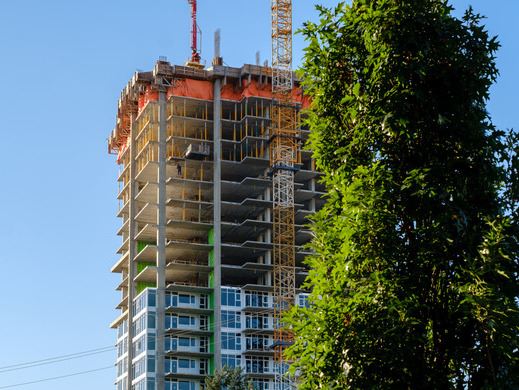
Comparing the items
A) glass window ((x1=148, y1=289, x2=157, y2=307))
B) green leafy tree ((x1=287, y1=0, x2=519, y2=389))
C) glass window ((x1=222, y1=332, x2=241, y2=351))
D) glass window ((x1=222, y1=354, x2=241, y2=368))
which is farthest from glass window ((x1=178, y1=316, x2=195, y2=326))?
green leafy tree ((x1=287, y1=0, x2=519, y2=389))

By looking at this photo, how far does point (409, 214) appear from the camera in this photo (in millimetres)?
37062

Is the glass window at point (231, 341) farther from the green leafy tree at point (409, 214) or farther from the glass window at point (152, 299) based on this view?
the green leafy tree at point (409, 214)

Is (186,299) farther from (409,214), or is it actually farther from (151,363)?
(409,214)

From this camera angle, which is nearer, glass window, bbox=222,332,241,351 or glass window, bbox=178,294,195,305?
glass window, bbox=222,332,241,351

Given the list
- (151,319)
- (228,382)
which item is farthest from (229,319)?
(228,382)

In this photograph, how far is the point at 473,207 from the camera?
37.1 m

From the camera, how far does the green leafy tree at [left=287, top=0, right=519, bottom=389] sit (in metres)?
35.7

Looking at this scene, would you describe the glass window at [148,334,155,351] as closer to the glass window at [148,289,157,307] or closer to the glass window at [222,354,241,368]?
the glass window at [148,289,157,307]

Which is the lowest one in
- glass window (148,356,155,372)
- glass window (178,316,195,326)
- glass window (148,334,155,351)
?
glass window (148,356,155,372)

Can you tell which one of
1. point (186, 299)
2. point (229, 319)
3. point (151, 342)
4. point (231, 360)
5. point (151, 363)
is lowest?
point (151, 363)

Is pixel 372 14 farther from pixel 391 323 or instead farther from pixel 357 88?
pixel 391 323

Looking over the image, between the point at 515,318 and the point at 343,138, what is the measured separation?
30.3ft

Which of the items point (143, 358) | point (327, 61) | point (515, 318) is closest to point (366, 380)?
point (515, 318)

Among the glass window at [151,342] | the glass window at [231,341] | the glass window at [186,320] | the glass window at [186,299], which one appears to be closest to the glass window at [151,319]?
the glass window at [151,342]
